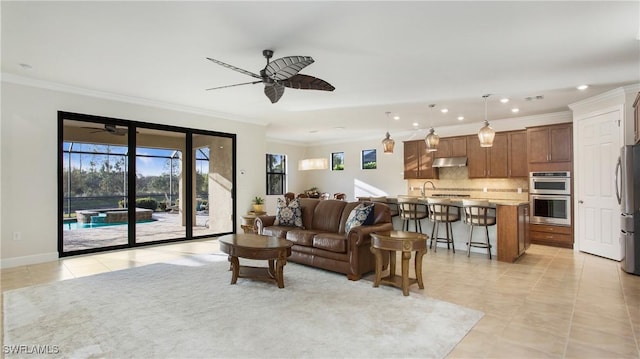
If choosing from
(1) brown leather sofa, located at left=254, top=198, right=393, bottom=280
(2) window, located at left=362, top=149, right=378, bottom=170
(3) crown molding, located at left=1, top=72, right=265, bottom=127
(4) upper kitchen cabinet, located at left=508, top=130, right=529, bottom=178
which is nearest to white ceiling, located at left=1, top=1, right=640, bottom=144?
(3) crown molding, located at left=1, top=72, right=265, bottom=127

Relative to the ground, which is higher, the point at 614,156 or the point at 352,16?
the point at 352,16

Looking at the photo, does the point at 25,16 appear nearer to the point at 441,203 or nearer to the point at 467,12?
the point at 467,12

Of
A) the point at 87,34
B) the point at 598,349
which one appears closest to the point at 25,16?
the point at 87,34

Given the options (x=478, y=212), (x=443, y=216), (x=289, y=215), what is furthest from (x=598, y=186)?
(x=289, y=215)

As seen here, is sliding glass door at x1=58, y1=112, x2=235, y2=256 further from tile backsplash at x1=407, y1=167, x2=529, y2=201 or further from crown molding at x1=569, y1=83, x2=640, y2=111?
crown molding at x1=569, y1=83, x2=640, y2=111

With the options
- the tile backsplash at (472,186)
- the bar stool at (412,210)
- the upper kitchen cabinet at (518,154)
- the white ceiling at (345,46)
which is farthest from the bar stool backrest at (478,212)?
the tile backsplash at (472,186)

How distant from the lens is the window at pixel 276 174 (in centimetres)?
1080

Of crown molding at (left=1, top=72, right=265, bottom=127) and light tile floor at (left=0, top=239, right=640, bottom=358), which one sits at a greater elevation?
crown molding at (left=1, top=72, right=265, bottom=127)

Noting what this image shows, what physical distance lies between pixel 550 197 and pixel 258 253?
19.8 feet

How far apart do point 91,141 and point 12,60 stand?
1.74 meters

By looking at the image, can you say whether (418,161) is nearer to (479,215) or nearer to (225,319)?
(479,215)

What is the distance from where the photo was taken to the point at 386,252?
13.9 ft

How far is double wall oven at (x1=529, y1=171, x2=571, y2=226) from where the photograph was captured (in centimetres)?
630

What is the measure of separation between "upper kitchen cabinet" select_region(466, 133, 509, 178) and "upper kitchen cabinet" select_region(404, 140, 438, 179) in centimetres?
99
